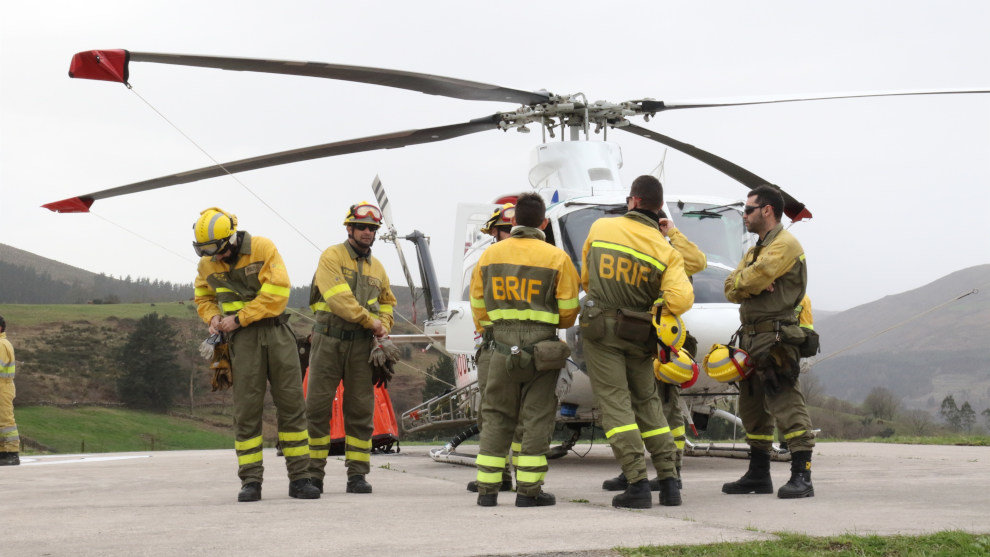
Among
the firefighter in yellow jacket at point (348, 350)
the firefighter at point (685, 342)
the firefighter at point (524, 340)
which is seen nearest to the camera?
the firefighter at point (524, 340)

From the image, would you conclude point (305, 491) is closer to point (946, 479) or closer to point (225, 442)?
point (946, 479)

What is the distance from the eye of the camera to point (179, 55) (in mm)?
7230

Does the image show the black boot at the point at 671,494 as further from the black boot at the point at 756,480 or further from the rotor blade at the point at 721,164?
the rotor blade at the point at 721,164

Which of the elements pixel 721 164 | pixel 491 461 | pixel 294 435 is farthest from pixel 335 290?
pixel 721 164

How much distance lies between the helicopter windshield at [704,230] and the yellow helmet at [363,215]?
225 centimetres

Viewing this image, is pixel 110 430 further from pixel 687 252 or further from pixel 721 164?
pixel 687 252

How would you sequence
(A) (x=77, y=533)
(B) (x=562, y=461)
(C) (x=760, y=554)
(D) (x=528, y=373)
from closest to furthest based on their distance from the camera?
(C) (x=760, y=554)
(A) (x=77, y=533)
(D) (x=528, y=373)
(B) (x=562, y=461)

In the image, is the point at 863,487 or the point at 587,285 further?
the point at 863,487

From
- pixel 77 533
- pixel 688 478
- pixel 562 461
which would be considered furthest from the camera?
pixel 562 461

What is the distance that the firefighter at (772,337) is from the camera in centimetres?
609

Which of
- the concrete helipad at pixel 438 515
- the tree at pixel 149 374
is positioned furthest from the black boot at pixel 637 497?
the tree at pixel 149 374

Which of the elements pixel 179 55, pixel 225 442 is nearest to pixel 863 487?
pixel 179 55

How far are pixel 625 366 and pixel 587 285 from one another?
1.81 feet

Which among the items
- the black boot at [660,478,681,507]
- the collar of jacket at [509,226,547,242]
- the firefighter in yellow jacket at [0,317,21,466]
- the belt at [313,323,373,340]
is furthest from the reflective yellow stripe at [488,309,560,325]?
the firefighter in yellow jacket at [0,317,21,466]
